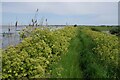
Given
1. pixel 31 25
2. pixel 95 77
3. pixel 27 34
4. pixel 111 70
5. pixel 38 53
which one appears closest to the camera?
pixel 38 53

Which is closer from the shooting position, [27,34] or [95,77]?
[95,77]

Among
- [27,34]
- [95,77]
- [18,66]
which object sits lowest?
[95,77]

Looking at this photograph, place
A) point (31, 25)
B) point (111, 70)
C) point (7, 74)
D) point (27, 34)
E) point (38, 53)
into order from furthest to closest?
1. point (31, 25)
2. point (27, 34)
3. point (111, 70)
4. point (38, 53)
5. point (7, 74)

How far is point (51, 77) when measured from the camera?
779 centimetres

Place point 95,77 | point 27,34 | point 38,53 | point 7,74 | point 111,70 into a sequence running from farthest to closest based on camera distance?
point 27,34 < point 111,70 < point 95,77 < point 38,53 < point 7,74

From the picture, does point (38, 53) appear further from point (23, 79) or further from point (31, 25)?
point (31, 25)

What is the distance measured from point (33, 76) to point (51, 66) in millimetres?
2234

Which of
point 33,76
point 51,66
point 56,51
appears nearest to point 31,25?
point 56,51

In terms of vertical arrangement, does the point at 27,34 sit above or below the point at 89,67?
above

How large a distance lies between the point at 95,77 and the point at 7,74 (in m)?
3.22

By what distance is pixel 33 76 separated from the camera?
20.7ft

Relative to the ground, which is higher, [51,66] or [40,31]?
[40,31]

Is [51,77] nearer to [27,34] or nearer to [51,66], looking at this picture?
[51,66]

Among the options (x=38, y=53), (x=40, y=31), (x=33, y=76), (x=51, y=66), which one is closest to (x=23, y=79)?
(x=33, y=76)
